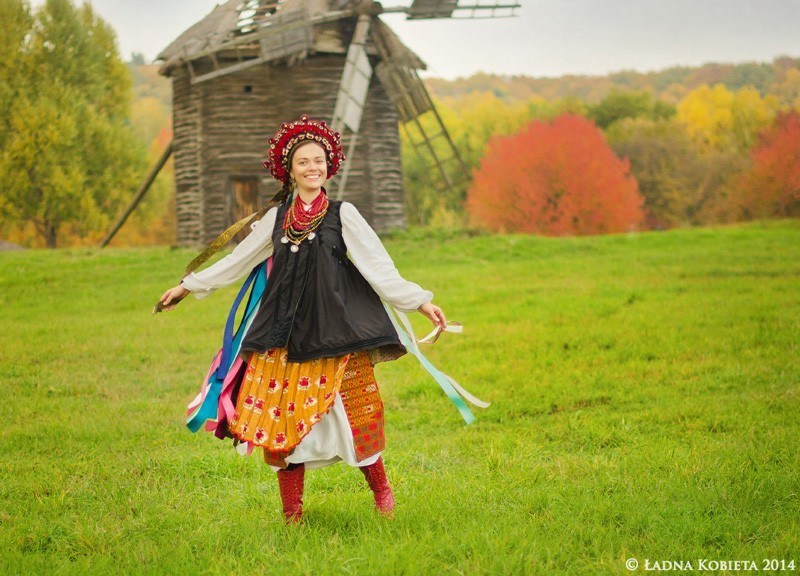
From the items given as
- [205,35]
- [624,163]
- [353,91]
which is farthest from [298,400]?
[624,163]

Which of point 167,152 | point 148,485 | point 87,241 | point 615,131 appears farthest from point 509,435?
point 615,131

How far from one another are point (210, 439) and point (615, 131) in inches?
2027

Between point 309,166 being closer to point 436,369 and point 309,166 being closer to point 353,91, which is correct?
point 436,369

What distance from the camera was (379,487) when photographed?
426 centimetres

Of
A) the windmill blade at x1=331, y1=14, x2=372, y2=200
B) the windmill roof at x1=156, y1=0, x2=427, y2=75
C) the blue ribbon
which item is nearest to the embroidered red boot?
the blue ribbon

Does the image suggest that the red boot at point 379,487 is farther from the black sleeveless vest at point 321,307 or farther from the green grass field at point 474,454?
the black sleeveless vest at point 321,307

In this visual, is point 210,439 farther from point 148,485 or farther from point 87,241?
point 87,241

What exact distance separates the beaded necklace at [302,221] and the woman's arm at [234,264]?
12cm

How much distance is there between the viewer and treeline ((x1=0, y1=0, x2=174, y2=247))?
32.1 m

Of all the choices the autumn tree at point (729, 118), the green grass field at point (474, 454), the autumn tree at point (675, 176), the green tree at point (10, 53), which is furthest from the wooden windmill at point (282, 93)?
the autumn tree at point (729, 118)

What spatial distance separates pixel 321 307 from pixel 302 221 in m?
0.48

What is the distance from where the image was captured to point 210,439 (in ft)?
21.1

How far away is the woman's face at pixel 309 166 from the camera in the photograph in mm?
4359

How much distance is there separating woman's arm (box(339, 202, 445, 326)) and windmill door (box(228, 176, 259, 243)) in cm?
1804
